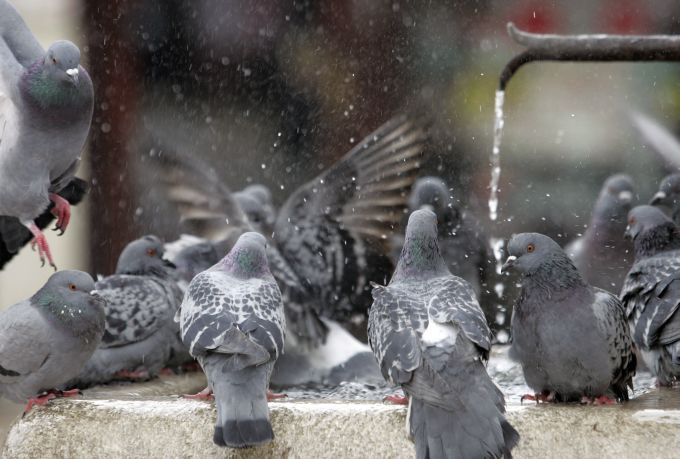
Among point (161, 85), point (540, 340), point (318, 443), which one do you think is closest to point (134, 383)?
point (318, 443)

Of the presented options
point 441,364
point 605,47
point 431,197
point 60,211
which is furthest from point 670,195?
point 60,211

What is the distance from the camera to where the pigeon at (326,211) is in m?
5.98

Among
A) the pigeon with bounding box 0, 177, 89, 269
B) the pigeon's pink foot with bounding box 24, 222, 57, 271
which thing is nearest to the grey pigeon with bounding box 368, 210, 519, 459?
the pigeon's pink foot with bounding box 24, 222, 57, 271

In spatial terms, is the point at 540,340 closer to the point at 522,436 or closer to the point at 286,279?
the point at 522,436

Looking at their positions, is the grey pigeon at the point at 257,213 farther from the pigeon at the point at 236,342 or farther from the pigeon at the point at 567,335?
the pigeon at the point at 567,335

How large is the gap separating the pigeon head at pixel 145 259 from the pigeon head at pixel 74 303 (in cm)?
114

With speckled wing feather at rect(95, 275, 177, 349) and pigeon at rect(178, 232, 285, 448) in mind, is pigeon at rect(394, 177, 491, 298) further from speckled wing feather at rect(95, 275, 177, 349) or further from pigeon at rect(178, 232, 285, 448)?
pigeon at rect(178, 232, 285, 448)

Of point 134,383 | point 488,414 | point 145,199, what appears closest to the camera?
point 488,414

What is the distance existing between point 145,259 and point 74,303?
128cm

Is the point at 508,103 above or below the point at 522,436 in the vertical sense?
above

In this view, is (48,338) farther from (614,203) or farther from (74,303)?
(614,203)

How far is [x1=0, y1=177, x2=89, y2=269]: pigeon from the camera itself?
4164 millimetres

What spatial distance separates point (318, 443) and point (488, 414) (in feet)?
2.03

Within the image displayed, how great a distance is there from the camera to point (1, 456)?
349cm
